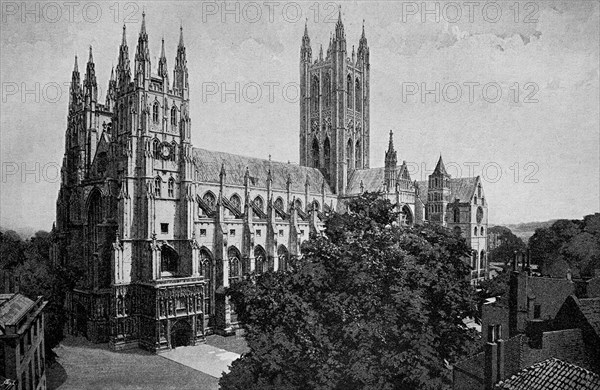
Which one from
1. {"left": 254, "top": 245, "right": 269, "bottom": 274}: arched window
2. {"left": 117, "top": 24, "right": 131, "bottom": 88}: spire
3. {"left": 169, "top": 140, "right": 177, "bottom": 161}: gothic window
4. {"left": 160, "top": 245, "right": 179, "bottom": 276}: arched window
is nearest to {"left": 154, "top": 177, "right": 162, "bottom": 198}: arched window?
{"left": 169, "top": 140, "right": 177, "bottom": 161}: gothic window

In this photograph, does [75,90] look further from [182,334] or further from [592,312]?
[592,312]

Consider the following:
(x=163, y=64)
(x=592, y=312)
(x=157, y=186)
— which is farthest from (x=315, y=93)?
(x=592, y=312)

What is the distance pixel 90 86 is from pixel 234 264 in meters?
26.3

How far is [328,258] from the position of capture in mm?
21766

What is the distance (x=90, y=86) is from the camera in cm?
5447

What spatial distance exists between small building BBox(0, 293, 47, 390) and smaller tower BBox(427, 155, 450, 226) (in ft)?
193

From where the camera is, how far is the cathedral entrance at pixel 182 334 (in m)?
42.9

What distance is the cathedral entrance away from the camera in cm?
4288

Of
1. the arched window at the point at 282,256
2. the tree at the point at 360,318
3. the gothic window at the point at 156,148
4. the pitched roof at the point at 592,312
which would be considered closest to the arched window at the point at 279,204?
the arched window at the point at 282,256

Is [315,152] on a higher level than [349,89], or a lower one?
lower

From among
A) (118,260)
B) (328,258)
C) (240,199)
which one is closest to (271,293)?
(328,258)

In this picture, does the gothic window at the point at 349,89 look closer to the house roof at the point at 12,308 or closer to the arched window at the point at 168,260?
the arched window at the point at 168,260

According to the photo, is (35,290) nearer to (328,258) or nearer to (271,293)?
(271,293)

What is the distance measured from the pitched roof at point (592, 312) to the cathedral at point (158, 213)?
1797 centimetres
